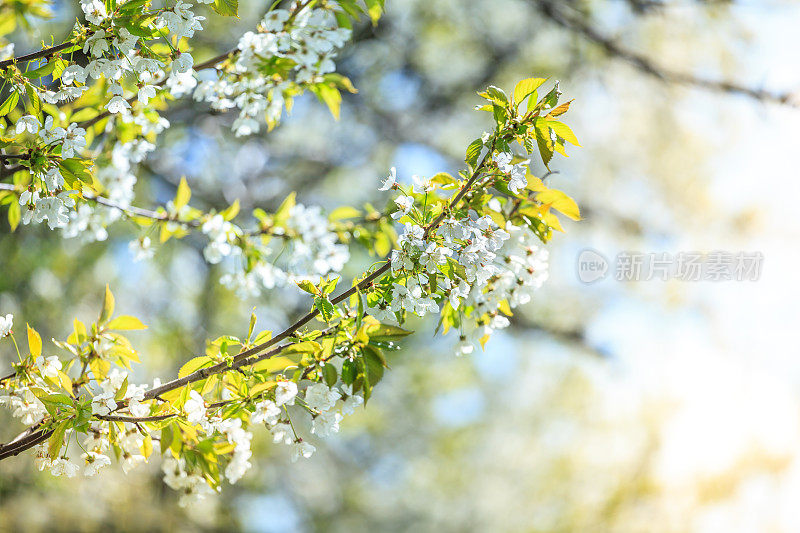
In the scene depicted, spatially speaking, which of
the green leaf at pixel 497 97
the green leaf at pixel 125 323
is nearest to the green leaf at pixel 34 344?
the green leaf at pixel 125 323

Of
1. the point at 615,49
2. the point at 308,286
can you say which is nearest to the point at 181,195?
the point at 308,286

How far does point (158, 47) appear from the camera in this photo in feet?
2.73

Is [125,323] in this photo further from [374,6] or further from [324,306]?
[374,6]

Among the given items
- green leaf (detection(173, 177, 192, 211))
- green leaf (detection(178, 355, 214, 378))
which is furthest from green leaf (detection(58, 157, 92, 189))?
green leaf (detection(173, 177, 192, 211))

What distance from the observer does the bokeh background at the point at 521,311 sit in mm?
2057

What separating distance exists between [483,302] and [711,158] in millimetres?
2220

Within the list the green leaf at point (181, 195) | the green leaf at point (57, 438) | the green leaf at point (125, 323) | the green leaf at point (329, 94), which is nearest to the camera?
the green leaf at point (57, 438)

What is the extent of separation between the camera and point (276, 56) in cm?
78

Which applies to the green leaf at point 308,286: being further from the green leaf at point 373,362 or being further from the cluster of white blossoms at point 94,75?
the cluster of white blossoms at point 94,75

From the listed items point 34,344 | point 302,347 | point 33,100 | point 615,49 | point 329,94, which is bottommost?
point 34,344

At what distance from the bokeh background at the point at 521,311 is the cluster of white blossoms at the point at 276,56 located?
2.81 feet

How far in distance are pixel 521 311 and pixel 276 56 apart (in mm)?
1756

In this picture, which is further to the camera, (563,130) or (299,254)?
(299,254)

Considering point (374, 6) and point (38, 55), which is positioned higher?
point (374, 6)
